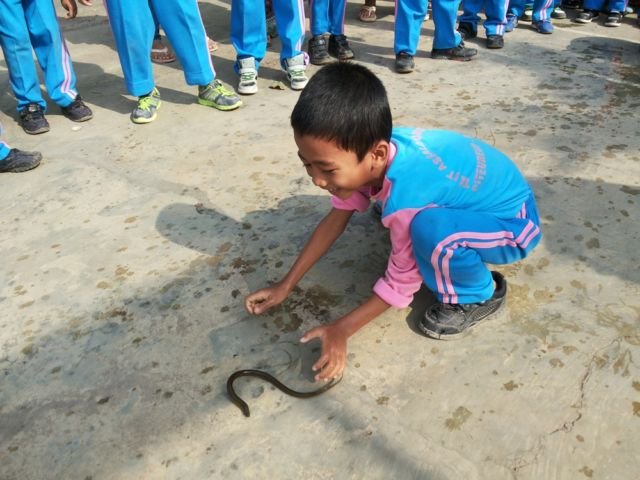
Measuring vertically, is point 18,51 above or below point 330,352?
above

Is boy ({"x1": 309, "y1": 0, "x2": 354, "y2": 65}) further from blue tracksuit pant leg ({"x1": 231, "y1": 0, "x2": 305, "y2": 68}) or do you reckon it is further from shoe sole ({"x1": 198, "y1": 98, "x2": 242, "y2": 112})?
shoe sole ({"x1": 198, "y1": 98, "x2": 242, "y2": 112})

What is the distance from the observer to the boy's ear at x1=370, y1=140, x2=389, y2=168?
1.42 m

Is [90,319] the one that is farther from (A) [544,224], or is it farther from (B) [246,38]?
(B) [246,38]

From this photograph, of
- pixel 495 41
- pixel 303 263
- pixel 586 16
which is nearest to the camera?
pixel 303 263

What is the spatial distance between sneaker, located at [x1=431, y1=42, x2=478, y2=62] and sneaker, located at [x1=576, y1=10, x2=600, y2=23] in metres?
1.59

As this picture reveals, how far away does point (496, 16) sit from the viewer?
4195 mm

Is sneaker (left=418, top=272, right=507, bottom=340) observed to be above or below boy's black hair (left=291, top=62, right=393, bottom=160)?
below

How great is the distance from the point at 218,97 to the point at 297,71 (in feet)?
1.99

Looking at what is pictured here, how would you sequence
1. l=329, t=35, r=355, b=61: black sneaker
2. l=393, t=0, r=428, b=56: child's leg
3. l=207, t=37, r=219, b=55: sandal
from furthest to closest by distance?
1. l=207, t=37, r=219, b=55: sandal
2. l=329, t=35, r=355, b=61: black sneaker
3. l=393, t=0, r=428, b=56: child's leg

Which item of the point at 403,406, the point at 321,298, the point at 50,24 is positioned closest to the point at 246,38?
the point at 50,24

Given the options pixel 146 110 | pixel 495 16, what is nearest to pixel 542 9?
pixel 495 16

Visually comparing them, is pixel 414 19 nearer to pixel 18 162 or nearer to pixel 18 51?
pixel 18 51

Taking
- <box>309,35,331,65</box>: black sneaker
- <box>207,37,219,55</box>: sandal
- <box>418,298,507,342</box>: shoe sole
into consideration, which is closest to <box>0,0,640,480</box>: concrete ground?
<box>418,298,507,342</box>: shoe sole

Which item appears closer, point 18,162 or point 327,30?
point 18,162
